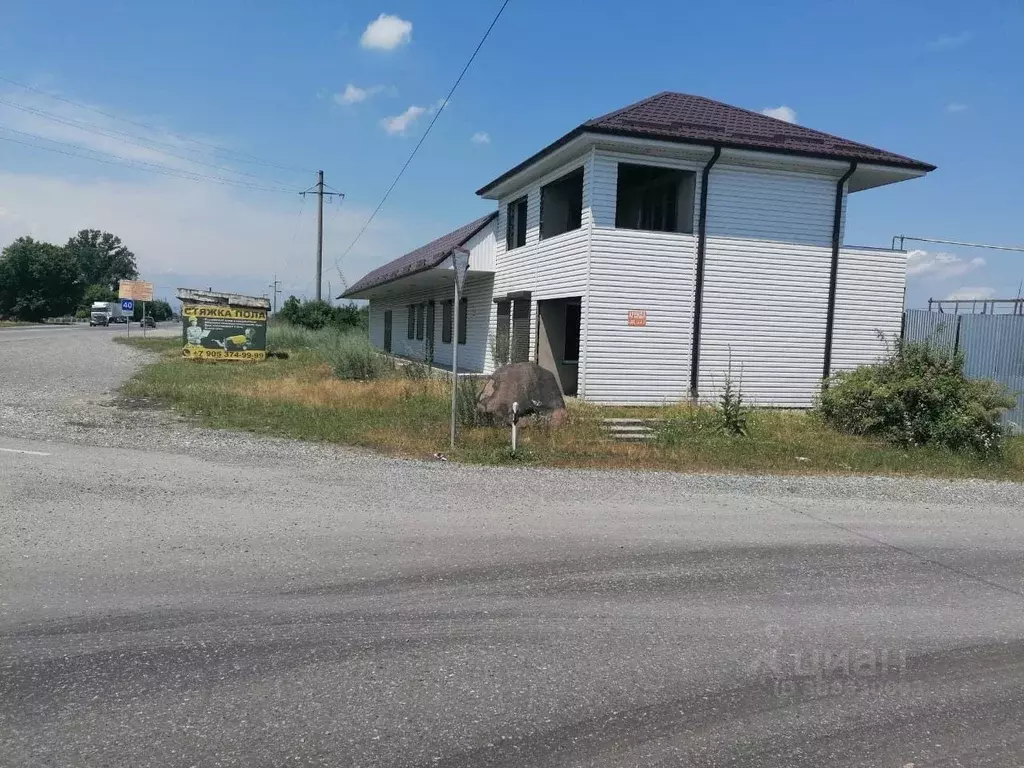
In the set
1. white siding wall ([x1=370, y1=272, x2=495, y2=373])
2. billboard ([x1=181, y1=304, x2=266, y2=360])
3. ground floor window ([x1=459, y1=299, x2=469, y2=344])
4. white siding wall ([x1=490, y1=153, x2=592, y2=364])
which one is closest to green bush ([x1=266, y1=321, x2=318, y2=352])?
white siding wall ([x1=370, y1=272, x2=495, y2=373])

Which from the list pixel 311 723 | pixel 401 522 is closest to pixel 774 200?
pixel 401 522

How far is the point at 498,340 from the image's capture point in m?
18.6

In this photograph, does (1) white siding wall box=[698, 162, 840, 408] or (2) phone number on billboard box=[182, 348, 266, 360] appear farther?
(2) phone number on billboard box=[182, 348, 266, 360]

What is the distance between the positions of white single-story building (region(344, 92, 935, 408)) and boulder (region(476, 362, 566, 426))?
2.18 metres

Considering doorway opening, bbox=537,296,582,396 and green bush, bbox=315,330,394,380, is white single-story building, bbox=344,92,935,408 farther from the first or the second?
green bush, bbox=315,330,394,380

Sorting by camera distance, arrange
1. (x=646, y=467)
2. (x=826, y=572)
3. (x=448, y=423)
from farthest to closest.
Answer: (x=448, y=423), (x=646, y=467), (x=826, y=572)

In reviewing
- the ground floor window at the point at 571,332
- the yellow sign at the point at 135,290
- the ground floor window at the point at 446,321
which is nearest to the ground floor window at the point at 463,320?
the ground floor window at the point at 446,321

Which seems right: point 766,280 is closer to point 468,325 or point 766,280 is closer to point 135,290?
point 468,325

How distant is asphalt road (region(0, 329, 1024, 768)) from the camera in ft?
10.7

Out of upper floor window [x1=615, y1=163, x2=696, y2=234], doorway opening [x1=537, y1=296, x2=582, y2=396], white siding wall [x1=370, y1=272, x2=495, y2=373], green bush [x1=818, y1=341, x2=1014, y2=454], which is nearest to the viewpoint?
green bush [x1=818, y1=341, x2=1014, y2=454]

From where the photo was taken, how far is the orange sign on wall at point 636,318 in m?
15.1

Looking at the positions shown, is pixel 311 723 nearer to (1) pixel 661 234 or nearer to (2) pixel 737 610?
(2) pixel 737 610

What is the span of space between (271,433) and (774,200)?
11.1m

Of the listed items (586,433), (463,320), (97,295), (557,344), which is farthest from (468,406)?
(97,295)
